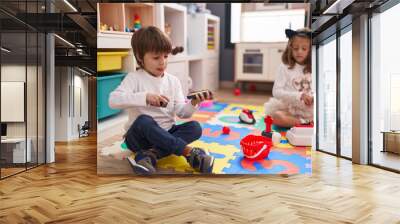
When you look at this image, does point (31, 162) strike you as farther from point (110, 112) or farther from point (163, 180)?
point (163, 180)

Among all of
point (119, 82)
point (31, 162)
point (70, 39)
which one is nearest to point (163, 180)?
point (119, 82)

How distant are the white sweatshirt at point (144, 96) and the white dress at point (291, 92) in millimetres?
562

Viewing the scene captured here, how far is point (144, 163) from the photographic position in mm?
3217

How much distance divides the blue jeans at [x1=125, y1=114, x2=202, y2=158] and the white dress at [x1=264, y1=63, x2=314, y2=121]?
54 centimetres

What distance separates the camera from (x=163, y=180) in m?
3.19

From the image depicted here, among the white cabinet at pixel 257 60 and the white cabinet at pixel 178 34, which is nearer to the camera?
the white cabinet at pixel 178 34

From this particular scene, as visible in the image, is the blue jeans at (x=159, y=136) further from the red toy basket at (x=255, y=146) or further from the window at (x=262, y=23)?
the window at (x=262, y=23)

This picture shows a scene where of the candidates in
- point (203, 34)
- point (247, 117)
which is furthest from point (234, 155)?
point (203, 34)

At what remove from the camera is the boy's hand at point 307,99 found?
326cm

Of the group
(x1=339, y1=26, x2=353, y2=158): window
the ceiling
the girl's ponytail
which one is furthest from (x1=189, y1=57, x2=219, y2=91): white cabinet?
(x1=339, y1=26, x2=353, y2=158): window

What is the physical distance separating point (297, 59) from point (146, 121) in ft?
3.48

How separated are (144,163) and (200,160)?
0.36 metres

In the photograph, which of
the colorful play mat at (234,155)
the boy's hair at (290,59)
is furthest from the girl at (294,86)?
the colorful play mat at (234,155)

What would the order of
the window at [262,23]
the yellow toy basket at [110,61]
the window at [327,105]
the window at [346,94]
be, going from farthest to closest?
the window at [327,105]
the window at [346,94]
the window at [262,23]
the yellow toy basket at [110,61]
